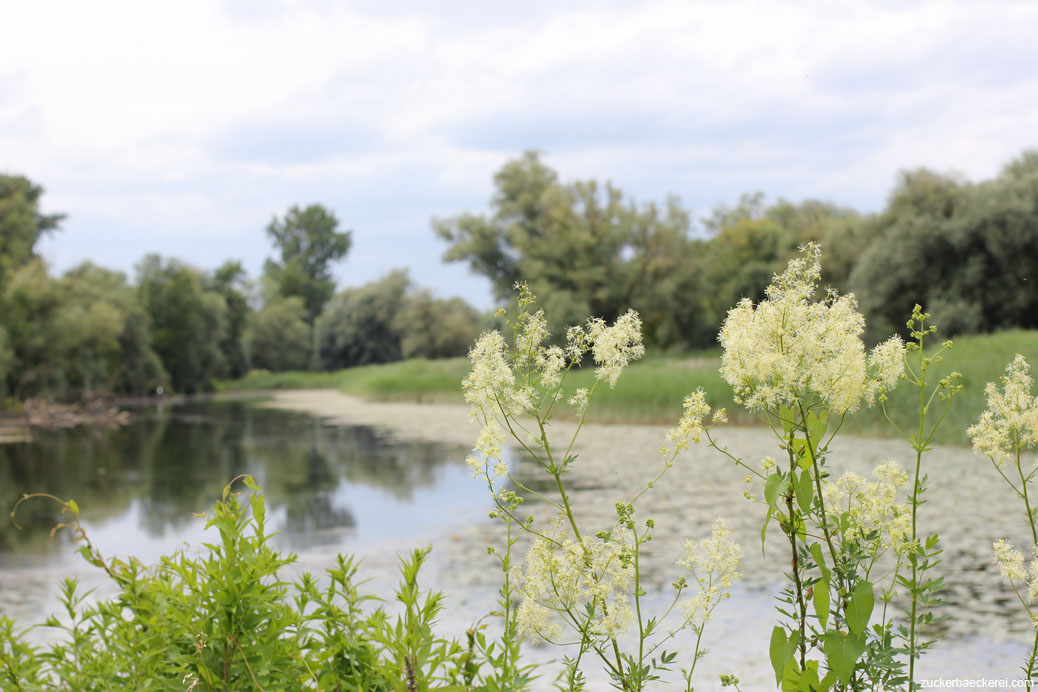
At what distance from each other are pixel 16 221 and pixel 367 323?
17.5 m

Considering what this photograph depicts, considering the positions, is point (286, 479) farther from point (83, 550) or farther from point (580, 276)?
point (580, 276)

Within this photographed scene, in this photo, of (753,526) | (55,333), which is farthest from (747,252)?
(753,526)

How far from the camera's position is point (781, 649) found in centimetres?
126

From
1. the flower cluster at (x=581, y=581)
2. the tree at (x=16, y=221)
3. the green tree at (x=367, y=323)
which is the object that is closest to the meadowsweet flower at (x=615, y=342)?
the flower cluster at (x=581, y=581)

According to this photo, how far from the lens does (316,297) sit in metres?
A: 58.5

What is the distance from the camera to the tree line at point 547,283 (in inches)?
802

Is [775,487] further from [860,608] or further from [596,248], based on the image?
[596,248]

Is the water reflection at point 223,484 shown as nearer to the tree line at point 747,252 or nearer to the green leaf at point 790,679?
the green leaf at point 790,679

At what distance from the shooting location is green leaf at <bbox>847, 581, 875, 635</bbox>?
1215mm

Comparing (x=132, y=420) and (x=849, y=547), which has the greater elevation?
(x=849, y=547)

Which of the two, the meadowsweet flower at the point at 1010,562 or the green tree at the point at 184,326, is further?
the green tree at the point at 184,326

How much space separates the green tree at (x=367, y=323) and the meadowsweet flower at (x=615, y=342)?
40.0 meters

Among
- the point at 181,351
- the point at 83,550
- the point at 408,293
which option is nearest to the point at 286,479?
the point at 83,550

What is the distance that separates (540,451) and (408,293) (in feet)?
105
